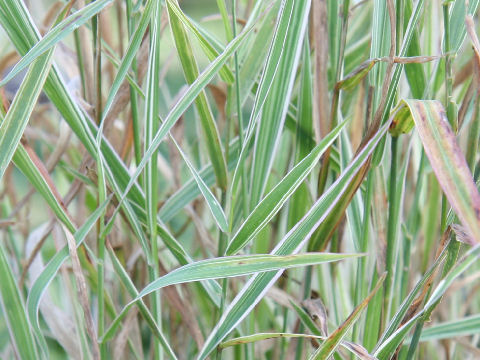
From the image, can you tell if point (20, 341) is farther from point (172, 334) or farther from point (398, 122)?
point (398, 122)

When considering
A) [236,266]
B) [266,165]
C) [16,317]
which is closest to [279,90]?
[266,165]

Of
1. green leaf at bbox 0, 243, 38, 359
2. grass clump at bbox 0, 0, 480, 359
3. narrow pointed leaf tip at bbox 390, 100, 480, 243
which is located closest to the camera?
narrow pointed leaf tip at bbox 390, 100, 480, 243

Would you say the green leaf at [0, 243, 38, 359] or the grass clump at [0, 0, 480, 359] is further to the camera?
the green leaf at [0, 243, 38, 359]

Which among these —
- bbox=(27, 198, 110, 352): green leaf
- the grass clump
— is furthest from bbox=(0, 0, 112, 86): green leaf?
bbox=(27, 198, 110, 352): green leaf

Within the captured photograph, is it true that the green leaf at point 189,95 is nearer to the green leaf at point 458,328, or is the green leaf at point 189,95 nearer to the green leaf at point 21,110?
the green leaf at point 21,110

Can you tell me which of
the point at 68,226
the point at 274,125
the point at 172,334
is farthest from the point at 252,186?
the point at 172,334

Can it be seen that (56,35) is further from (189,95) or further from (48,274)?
(48,274)

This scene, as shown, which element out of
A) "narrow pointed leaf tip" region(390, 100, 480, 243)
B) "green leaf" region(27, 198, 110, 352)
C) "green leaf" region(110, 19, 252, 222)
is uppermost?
"green leaf" region(110, 19, 252, 222)

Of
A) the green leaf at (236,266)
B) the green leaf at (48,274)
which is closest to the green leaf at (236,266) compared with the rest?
the green leaf at (236,266)

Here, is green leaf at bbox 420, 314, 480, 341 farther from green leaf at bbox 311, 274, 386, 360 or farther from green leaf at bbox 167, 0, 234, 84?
green leaf at bbox 167, 0, 234, 84
